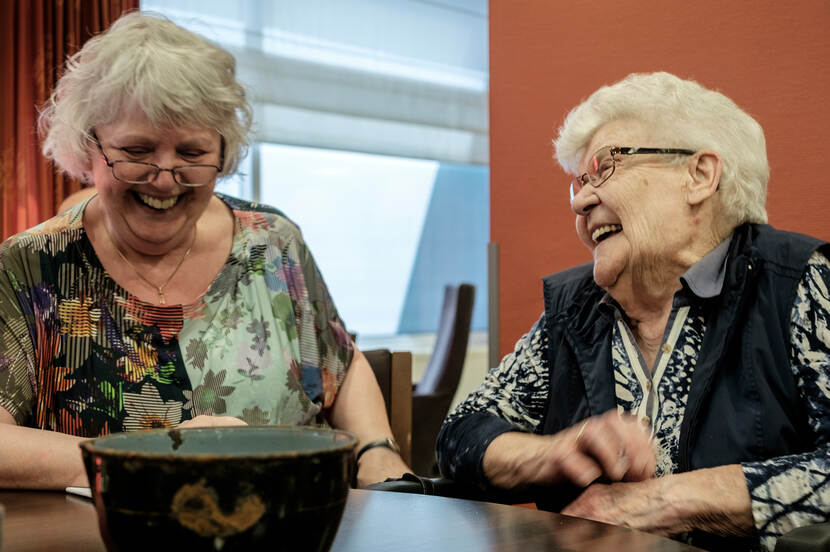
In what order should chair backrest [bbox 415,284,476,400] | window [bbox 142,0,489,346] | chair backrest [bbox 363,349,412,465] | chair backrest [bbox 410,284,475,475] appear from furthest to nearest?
window [bbox 142,0,489,346] → chair backrest [bbox 415,284,476,400] → chair backrest [bbox 410,284,475,475] → chair backrest [bbox 363,349,412,465]

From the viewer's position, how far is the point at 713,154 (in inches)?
57.4

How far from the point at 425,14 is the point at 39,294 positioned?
16.4ft

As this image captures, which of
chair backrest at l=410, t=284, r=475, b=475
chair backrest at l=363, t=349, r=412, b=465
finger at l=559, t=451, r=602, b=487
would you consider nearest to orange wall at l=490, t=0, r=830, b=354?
chair backrest at l=363, t=349, r=412, b=465

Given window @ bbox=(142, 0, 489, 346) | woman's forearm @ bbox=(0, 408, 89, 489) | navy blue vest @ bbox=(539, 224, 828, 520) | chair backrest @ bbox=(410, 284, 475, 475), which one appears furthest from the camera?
window @ bbox=(142, 0, 489, 346)

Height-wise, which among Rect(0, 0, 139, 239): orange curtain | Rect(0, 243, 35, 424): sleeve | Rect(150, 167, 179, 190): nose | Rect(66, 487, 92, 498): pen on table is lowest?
Rect(66, 487, 92, 498): pen on table

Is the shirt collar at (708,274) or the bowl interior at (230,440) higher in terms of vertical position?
the shirt collar at (708,274)

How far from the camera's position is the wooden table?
0.73 metres

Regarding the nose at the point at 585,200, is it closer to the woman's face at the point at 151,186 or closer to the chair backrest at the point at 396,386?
the chair backrest at the point at 396,386

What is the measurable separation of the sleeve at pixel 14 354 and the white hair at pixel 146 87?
0.30 metres

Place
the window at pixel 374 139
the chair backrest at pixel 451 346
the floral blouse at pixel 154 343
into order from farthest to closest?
the window at pixel 374 139 → the chair backrest at pixel 451 346 → the floral blouse at pixel 154 343

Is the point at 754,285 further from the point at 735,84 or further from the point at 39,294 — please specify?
the point at 39,294

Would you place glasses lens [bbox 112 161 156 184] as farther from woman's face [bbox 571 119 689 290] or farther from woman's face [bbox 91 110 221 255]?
woman's face [bbox 571 119 689 290]

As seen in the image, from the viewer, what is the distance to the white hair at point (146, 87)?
1445 mm

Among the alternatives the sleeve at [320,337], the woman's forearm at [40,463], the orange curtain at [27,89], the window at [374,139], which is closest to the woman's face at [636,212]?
the sleeve at [320,337]
